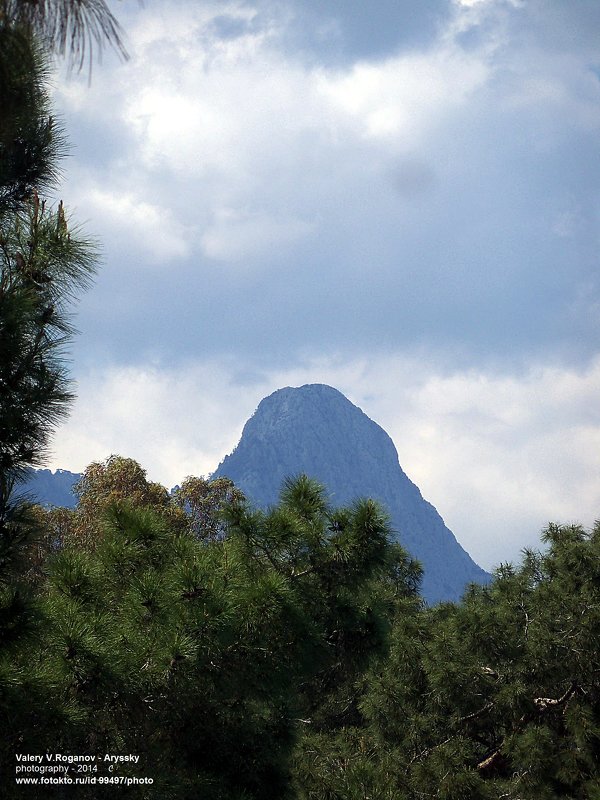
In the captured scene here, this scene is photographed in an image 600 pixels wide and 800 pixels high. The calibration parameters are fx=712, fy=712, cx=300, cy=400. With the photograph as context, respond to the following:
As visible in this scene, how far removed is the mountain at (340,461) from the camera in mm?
145625

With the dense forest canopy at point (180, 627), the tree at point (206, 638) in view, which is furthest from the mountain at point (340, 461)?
the tree at point (206, 638)

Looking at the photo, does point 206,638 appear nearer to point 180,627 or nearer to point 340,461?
point 180,627

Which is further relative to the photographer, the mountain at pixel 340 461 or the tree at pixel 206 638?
the mountain at pixel 340 461

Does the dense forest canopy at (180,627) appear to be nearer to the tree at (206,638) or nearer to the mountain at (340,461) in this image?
the tree at (206,638)

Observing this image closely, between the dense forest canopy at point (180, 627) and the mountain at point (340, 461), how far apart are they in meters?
133

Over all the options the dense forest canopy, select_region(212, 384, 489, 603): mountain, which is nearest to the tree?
the dense forest canopy

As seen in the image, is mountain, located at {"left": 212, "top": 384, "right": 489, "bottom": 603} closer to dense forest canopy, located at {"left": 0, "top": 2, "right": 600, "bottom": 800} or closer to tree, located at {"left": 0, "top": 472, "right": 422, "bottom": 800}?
dense forest canopy, located at {"left": 0, "top": 2, "right": 600, "bottom": 800}

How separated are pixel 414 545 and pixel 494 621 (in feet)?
464

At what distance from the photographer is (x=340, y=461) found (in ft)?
497

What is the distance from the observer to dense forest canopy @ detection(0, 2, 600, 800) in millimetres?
3666

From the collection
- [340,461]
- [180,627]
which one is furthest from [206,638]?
[340,461]

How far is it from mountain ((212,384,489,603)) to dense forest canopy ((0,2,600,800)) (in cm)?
13323

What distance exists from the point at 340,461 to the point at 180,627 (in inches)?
5837

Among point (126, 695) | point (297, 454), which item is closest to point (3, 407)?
point (126, 695)
